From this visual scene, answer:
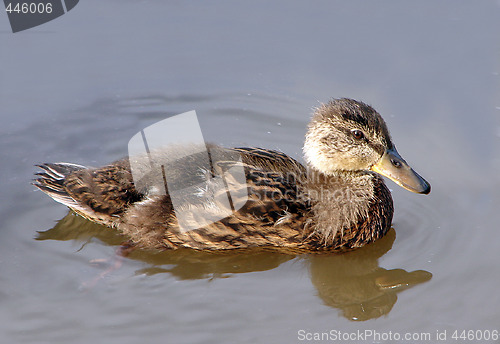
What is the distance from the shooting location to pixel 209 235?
5984 millimetres

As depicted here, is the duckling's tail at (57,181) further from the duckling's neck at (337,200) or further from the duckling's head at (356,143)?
the duckling's head at (356,143)

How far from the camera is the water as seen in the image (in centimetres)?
551

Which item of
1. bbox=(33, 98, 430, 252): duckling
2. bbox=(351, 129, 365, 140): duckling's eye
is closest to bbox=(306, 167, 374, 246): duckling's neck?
bbox=(33, 98, 430, 252): duckling

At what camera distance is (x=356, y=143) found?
6145 millimetres

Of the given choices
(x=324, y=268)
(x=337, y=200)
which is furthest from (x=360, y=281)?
(x=337, y=200)

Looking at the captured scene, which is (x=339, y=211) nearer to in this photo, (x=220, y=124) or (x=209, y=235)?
(x=209, y=235)

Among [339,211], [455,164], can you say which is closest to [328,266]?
[339,211]

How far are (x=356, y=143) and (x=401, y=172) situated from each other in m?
0.47

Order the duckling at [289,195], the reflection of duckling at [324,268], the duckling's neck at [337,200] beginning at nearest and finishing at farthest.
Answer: the reflection of duckling at [324,268] → the duckling at [289,195] → the duckling's neck at [337,200]

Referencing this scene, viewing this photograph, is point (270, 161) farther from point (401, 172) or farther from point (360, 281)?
point (360, 281)

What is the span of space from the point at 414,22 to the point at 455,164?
2463mm

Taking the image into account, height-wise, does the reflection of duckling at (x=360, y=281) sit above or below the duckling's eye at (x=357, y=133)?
below

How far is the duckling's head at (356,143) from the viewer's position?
612cm

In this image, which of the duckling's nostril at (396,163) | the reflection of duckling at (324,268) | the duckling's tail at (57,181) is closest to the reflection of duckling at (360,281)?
the reflection of duckling at (324,268)
